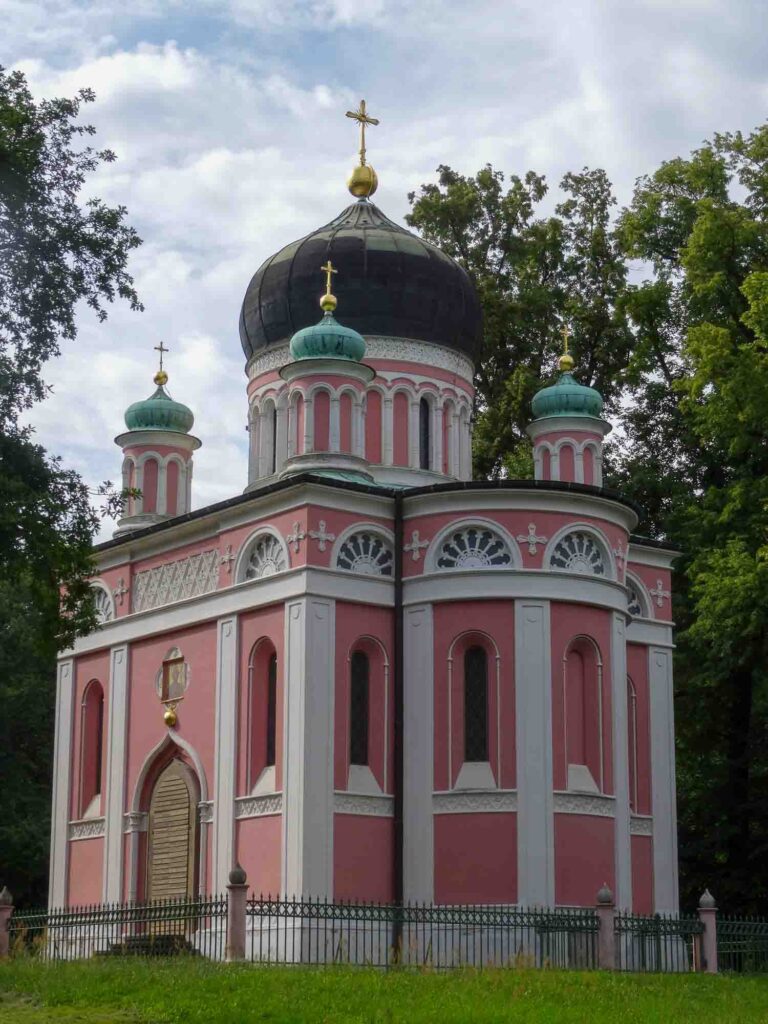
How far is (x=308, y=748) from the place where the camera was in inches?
859

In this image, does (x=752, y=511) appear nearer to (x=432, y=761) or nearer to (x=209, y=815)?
(x=432, y=761)

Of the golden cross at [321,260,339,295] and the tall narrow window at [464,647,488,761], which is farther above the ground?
the golden cross at [321,260,339,295]

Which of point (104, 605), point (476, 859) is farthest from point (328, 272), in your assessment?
point (476, 859)

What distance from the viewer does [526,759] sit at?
72.4ft

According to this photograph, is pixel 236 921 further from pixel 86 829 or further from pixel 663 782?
pixel 663 782

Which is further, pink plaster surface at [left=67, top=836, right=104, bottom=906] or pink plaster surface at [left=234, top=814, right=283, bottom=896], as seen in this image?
pink plaster surface at [left=67, top=836, right=104, bottom=906]

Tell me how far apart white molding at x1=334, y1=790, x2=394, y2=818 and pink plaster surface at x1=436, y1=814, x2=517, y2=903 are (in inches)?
30.3

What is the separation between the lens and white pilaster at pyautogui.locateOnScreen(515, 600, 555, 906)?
21.6 metres

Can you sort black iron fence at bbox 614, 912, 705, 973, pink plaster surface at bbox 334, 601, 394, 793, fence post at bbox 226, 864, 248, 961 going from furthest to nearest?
1. pink plaster surface at bbox 334, 601, 394, 793
2. black iron fence at bbox 614, 912, 705, 973
3. fence post at bbox 226, 864, 248, 961

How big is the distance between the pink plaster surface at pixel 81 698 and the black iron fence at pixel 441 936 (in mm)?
5953

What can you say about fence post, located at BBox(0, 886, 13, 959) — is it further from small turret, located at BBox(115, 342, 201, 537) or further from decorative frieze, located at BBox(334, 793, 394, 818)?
small turret, located at BBox(115, 342, 201, 537)

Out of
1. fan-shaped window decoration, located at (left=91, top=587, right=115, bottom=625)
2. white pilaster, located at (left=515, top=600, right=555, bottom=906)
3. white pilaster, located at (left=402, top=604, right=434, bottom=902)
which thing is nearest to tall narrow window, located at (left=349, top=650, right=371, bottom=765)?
white pilaster, located at (left=402, top=604, right=434, bottom=902)

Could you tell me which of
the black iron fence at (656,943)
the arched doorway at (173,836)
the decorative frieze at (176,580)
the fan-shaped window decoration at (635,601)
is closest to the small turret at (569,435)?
the fan-shaped window decoration at (635,601)

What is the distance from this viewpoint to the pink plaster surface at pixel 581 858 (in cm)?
2184
